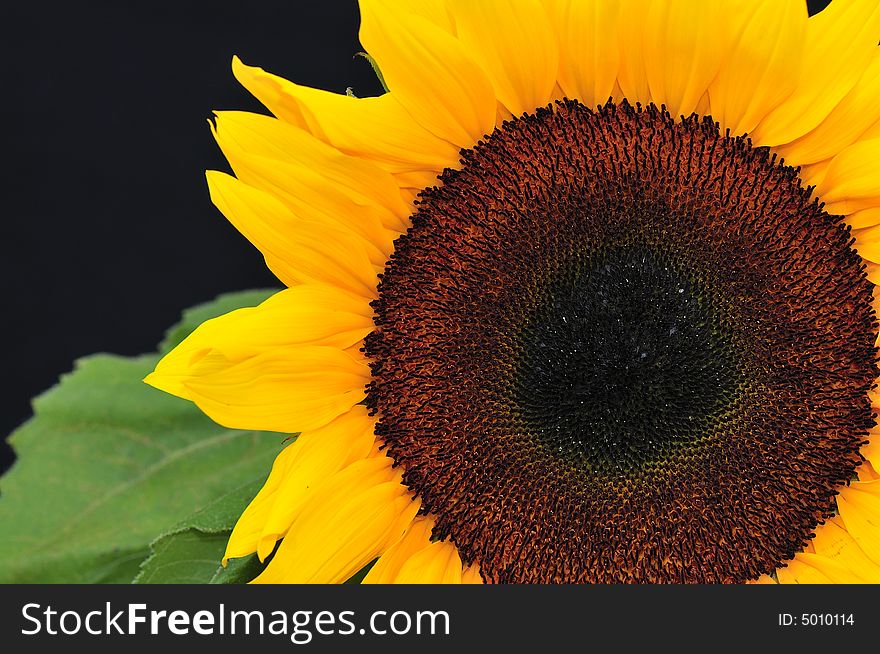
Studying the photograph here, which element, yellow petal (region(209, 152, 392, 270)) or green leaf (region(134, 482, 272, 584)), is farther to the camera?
green leaf (region(134, 482, 272, 584))

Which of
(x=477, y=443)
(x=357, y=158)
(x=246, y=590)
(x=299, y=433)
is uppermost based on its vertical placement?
(x=357, y=158)

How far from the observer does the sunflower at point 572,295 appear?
1079mm

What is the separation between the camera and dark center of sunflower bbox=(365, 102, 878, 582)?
109 cm

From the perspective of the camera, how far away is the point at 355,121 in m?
1.09

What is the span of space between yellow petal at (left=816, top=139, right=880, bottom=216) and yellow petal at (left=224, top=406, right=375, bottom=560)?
1.68 ft

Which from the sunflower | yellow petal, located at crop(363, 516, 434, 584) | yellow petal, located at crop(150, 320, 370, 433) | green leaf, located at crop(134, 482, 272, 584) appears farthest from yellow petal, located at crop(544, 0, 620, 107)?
green leaf, located at crop(134, 482, 272, 584)

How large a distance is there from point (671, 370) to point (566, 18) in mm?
344

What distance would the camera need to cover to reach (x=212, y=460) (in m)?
1.62

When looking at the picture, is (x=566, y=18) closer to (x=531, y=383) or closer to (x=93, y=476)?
(x=531, y=383)

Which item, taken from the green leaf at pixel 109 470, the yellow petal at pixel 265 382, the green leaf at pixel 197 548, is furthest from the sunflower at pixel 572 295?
the green leaf at pixel 109 470

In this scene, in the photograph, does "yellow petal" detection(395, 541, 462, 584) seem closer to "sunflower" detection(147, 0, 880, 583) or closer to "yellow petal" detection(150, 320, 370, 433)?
"sunflower" detection(147, 0, 880, 583)

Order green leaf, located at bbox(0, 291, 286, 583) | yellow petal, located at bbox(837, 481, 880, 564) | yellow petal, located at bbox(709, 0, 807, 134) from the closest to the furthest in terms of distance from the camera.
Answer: yellow petal, located at bbox(709, 0, 807, 134) < yellow petal, located at bbox(837, 481, 880, 564) < green leaf, located at bbox(0, 291, 286, 583)

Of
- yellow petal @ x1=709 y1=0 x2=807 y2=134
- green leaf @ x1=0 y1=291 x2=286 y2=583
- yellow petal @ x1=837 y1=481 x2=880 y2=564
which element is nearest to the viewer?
yellow petal @ x1=709 y1=0 x2=807 y2=134

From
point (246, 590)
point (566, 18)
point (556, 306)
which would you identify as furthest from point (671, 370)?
point (246, 590)
